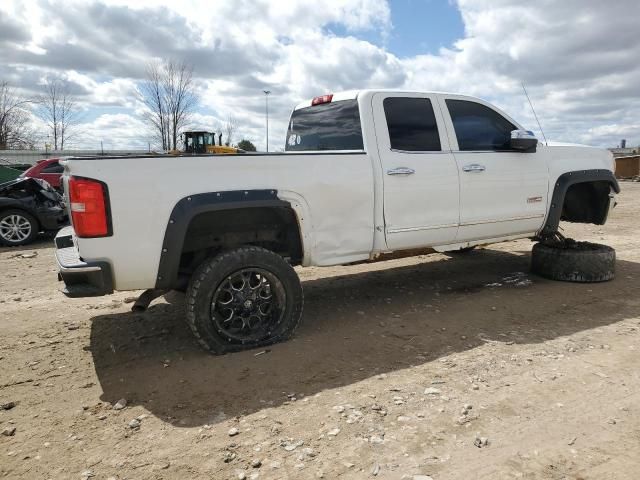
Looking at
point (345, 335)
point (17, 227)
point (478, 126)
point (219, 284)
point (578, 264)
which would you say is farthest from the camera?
point (17, 227)

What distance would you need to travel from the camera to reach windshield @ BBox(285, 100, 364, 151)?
452 centimetres

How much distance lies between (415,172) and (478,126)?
117 cm

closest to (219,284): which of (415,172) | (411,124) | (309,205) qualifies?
(309,205)

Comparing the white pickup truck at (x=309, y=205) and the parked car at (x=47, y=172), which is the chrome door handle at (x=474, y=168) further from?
the parked car at (x=47, y=172)

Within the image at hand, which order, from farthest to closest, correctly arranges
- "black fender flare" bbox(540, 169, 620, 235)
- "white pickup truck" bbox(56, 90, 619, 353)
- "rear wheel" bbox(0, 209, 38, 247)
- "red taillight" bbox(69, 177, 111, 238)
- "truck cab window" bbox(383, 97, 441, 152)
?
"rear wheel" bbox(0, 209, 38, 247)
"black fender flare" bbox(540, 169, 620, 235)
"truck cab window" bbox(383, 97, 441, 152)
"white pickup truck" bbox(56, 90, 619, 353)
"red taillight" bbox(69, 177, 111, 238)

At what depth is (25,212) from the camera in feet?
30.6

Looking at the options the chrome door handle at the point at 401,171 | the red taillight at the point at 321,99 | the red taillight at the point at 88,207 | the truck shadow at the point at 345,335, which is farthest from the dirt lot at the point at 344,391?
the red taillight at the point at 321,99

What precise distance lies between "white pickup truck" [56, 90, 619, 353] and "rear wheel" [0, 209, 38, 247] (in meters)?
5.82

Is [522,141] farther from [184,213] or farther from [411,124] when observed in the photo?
[184,213]

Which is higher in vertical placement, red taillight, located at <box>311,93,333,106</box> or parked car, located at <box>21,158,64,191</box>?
red taillight, located at <box>311,93,333,106</box>

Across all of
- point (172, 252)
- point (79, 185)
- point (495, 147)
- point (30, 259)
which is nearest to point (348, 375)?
point (172, 252)

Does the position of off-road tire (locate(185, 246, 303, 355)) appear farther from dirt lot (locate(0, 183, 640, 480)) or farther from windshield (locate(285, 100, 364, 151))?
windshield (locate(285, 100, 364, 151))

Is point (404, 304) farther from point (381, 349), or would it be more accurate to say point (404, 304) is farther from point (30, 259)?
point (30, 259)

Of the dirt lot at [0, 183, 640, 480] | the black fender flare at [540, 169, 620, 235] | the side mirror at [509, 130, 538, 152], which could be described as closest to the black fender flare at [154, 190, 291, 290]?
the dirt lot at [0, 183, 640, 480]
